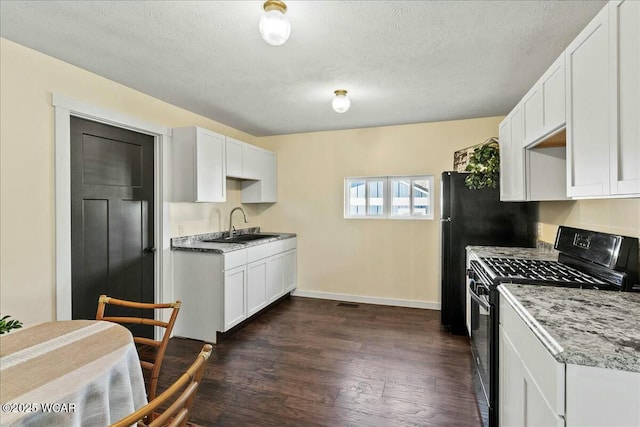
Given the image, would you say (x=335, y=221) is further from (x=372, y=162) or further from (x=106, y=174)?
(x=106, y=174)

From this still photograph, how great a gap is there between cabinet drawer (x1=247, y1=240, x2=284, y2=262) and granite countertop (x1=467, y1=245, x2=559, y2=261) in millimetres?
2282

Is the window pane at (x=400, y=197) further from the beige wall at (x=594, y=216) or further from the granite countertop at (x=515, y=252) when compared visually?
the beige wall at (x=594, y=216)

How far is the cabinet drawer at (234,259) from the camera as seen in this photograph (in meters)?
3.05

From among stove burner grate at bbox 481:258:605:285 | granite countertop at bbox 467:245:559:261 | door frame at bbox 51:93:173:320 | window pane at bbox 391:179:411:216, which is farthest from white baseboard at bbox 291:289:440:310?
door frame at bbox 51:93:173:320

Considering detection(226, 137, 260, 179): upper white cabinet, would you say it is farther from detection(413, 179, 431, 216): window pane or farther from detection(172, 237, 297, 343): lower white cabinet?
detection(413, 179, 431, 216): window pane

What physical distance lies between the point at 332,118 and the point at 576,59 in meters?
2.64

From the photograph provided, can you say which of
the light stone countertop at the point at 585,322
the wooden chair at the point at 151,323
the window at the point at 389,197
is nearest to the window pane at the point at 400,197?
the window at the point at 389,197

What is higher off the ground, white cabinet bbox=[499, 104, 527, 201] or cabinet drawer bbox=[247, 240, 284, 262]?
white cabinet bbox=[499, 104, 527, 201]

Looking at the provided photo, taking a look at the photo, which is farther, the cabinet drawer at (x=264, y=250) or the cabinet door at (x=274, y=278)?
the cabinet door at (x=274, y=278)

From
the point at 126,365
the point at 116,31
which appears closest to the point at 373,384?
the point at 126,365

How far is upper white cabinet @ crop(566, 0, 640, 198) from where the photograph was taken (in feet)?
3.49

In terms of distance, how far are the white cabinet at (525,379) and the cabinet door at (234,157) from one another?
10.1ft

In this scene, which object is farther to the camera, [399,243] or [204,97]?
[399,243]

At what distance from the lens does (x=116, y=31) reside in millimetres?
1882
